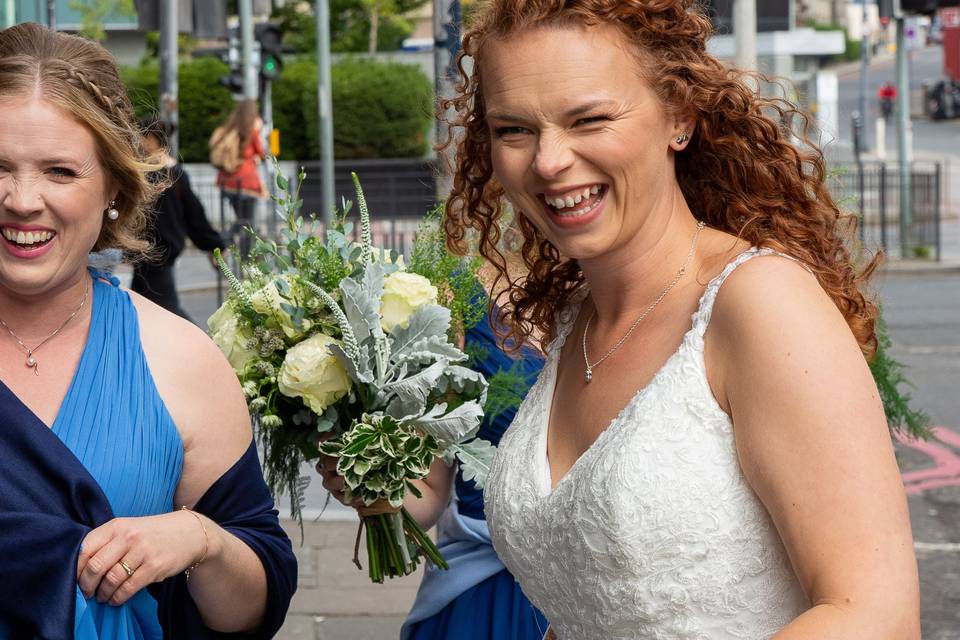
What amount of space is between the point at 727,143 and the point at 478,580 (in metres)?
1.43

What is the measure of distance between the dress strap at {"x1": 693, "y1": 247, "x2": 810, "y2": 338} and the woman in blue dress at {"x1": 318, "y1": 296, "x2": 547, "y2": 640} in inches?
46.3

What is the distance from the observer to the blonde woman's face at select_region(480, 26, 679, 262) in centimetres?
210

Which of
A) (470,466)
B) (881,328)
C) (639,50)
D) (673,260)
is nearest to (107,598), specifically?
(470,466)

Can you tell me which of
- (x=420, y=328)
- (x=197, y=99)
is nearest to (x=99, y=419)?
(x=420, y=328)

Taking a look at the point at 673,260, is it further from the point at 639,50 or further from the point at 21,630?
the point at 21,630

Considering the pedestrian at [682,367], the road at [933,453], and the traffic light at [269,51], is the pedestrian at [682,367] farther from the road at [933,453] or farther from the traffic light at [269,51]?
the traffic light at [269,51]

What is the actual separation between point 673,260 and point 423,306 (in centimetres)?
84

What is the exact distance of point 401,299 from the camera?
2.93m

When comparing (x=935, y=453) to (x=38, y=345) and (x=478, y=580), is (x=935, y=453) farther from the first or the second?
(x=38, y=345)

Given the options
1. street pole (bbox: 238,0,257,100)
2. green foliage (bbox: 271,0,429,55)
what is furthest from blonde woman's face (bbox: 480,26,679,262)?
green foliage (bbox: 271,0,429,55)

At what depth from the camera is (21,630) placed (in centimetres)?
234

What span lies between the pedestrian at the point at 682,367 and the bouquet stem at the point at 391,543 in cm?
68

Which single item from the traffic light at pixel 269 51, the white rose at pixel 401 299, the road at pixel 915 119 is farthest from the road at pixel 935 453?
the road at pixel 915 119

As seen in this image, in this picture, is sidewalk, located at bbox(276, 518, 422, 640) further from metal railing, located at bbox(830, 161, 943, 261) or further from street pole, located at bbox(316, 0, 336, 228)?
metal railing, located at bbox(830, 161, 943, 261)
